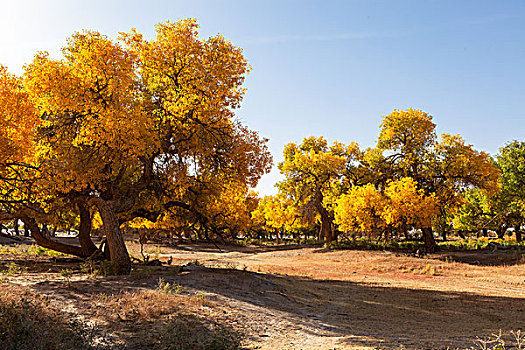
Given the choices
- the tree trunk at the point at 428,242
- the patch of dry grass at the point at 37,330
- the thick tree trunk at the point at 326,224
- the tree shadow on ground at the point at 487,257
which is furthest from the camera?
the thick tree trunk at the point at 326,224

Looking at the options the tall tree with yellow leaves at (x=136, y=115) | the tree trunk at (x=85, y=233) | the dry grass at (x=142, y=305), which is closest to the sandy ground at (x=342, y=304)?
the dry grass at (x=142, y=305)

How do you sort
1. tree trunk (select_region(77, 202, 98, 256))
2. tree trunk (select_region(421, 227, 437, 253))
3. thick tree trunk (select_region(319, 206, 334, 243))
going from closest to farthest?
tree trunk (select_region(77, 202, 98, 256))
tree trunk (select_region(421, 227, 437, 253))
thick tree trunk (select_region(319, 206, 334, 243))

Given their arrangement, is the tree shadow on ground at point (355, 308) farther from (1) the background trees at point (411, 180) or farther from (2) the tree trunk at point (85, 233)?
(1) the background trees at point (411, 180)

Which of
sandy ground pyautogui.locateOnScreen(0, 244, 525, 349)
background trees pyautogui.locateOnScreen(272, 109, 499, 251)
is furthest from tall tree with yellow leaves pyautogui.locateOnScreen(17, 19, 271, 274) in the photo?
background trees pyautogui.locateOnScreen(272, 109, 499, 251)

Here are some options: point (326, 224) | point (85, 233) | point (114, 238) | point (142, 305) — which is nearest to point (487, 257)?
point (326, 224)

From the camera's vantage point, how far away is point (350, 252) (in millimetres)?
33844

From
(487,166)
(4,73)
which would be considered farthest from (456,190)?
(4,73)

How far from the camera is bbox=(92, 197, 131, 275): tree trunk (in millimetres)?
14688

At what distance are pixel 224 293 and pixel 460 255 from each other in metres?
24.9

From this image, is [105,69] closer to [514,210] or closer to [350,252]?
[350,252]

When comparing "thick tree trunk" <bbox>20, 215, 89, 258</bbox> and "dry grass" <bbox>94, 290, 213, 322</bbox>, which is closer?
"dry grass" <bbox>94, 290, 213, 322</bbox>

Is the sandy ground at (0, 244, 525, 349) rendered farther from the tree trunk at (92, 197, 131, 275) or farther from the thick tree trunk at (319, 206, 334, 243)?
the thick tree trunk at (319, 206, 334, 243)

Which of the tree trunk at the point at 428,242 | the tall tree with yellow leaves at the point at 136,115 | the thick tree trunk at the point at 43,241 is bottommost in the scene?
the tree trunk at the point at 428,242

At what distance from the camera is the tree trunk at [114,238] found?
1469cm
